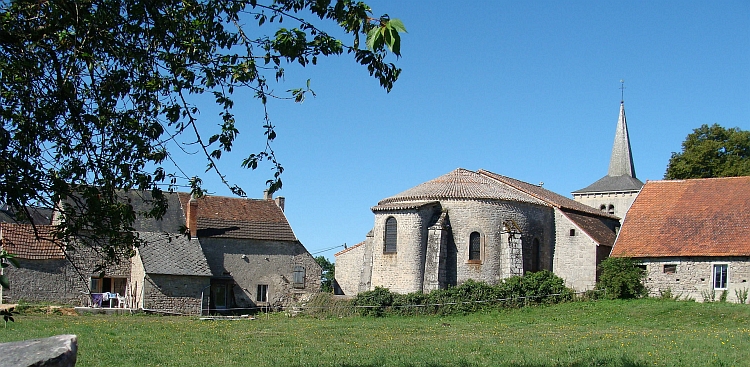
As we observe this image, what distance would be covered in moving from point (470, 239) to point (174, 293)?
14.4 meters

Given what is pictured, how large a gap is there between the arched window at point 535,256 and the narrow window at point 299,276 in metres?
12.6

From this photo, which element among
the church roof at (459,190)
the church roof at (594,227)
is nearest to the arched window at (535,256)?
the church roof at (459,190)

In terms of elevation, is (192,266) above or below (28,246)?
below

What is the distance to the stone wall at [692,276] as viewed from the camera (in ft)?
Result: 107

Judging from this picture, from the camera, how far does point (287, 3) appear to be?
9.51 metres

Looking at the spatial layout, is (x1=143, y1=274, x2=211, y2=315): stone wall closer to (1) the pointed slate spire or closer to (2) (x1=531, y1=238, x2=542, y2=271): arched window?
(2) (x1=531, y1=238, x2=542, y2=271): arched window

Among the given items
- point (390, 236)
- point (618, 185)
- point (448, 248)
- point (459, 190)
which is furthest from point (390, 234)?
point (618, 185)

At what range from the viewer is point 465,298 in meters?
34.8

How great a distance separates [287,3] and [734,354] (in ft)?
39.6

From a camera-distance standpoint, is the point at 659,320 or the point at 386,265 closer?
the point at 659,320

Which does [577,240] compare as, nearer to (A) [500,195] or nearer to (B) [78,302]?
(A) [500,195]

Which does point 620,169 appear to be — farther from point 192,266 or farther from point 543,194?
point 192,266

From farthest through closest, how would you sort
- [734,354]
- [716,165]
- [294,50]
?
1. [716,165]
2. [734,354]
3. [294,50]

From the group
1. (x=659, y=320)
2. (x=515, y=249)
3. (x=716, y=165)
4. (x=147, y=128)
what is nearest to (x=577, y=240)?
(x=515, y=249)
